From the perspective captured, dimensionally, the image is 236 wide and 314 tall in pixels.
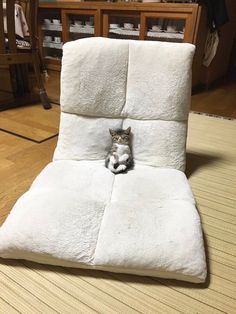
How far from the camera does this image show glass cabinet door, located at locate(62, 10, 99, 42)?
3.10 m

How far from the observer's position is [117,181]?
1.06 m

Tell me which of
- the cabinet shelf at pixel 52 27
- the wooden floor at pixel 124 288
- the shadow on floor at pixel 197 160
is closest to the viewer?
the wooden floor at pixel 124 288

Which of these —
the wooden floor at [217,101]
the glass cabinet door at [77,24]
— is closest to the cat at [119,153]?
the wooden floor at [217,101]

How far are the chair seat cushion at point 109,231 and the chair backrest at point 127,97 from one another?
0.84ft

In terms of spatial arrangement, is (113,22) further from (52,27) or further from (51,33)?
(51,33)

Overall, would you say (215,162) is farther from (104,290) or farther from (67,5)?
(67,5)

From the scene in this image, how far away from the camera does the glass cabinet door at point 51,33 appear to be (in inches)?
134

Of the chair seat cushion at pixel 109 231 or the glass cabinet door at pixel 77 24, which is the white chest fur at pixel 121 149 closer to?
the chair seat cushion at pixel 109 231

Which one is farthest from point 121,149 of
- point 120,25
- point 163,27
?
point 120,25

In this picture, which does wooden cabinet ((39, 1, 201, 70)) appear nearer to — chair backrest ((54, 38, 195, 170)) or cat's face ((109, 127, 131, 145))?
chair backrest ((54, 38, 195, 170))

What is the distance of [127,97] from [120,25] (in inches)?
83.4

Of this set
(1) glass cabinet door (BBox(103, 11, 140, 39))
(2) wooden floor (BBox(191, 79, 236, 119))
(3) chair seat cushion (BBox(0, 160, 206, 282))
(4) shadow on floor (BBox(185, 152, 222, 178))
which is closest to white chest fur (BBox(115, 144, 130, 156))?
(3) chair seat cushion (BBox(0, 160, 206, 282))

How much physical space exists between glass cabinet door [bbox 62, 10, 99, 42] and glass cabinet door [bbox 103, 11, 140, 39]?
158 millimetres

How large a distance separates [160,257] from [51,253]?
1.05 feet
